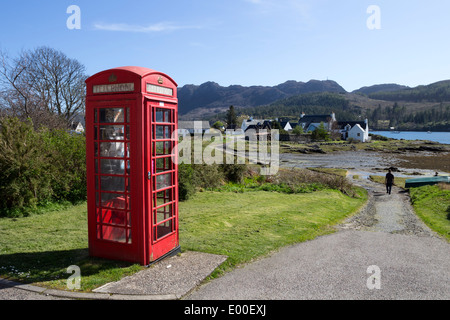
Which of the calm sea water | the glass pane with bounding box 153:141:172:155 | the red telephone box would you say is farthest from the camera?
the calm sea water

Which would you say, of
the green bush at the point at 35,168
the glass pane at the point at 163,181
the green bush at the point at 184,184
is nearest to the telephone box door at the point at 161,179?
the glass pane at the point at 163,181

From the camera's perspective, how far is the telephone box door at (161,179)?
638 centimetres

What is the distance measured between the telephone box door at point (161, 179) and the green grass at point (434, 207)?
828 centimetres

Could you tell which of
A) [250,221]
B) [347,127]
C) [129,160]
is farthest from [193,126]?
[129,160]

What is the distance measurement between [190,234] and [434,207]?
13.0m

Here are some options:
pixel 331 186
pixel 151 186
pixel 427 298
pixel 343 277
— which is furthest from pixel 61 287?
pixel 331 186

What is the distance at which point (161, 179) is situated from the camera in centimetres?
696

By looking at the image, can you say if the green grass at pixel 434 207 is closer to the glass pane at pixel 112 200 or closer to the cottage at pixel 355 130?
the glass pane at pixel 112 200

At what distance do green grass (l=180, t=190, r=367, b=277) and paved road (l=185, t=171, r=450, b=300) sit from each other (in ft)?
1.59

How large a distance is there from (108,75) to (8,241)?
4.77m

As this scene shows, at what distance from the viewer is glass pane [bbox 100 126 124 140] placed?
653 centimetres

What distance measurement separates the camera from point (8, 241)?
26.1 ft

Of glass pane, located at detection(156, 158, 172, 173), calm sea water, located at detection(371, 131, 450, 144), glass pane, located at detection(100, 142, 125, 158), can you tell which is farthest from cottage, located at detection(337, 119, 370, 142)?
glass pane, located at detection(100, 142, 125, 158)

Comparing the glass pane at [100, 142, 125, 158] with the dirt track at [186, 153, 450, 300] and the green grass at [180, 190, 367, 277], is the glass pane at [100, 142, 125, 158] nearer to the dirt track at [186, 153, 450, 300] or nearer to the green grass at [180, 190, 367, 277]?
the green grass at [180, 190, 367, 277]
